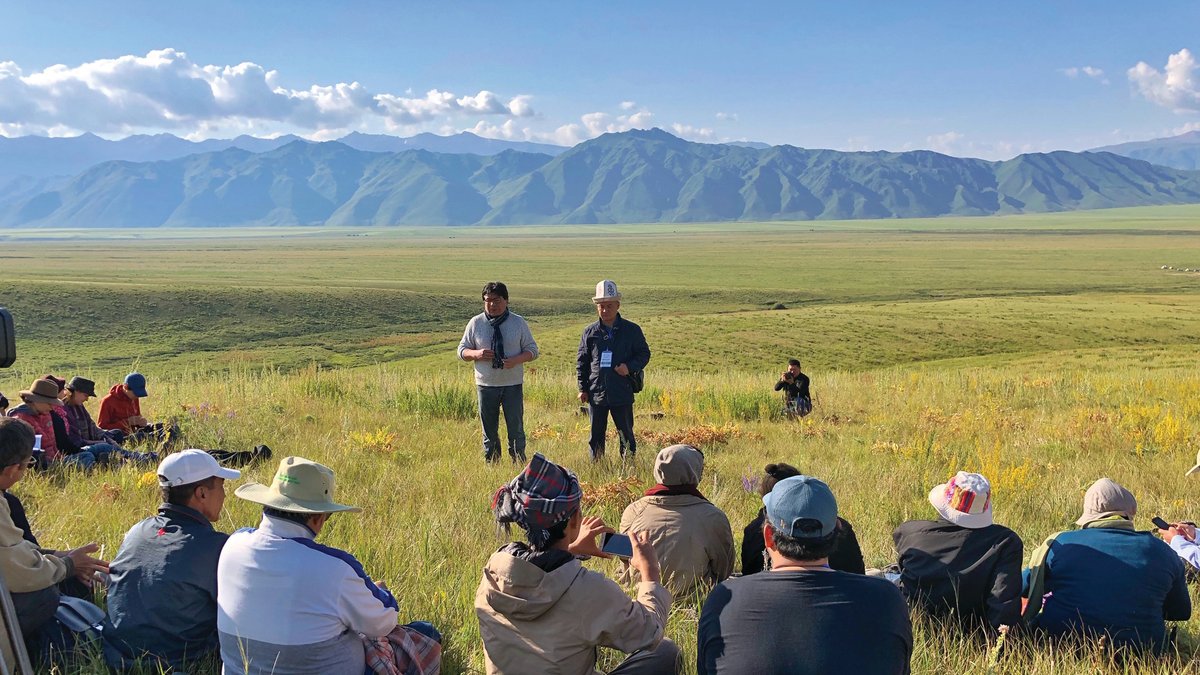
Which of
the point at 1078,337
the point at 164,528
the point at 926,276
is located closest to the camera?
the point at 164,528

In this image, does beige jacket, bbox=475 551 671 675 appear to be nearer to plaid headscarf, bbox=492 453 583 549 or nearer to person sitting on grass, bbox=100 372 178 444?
plaid headscarf, bbox=492 453 583 549

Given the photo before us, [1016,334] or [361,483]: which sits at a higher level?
[361,483]

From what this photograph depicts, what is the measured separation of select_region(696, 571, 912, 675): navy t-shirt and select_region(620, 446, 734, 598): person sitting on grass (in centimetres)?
172

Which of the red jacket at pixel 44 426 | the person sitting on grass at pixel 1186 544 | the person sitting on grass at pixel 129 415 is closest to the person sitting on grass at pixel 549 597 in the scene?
the person sitting on grass at pixel 1186 544

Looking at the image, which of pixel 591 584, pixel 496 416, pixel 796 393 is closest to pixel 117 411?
pixel 496 416

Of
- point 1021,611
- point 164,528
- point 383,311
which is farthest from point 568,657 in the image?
point 383,311

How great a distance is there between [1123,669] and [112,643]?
4.80m

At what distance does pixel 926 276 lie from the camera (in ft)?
298

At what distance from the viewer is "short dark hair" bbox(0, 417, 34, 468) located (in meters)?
3.91

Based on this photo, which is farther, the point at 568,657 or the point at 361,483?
the point at 361,483

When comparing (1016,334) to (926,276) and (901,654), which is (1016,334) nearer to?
(901,654)

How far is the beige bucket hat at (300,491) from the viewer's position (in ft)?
10.7

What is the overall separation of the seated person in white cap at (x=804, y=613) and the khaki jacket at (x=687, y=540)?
1.66 m

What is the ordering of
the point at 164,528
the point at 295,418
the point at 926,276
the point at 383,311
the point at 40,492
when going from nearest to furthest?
the point at 164,528 < the point at 40,492 < the point at 295,418 < the point at 383,311 < the point at 926,276
